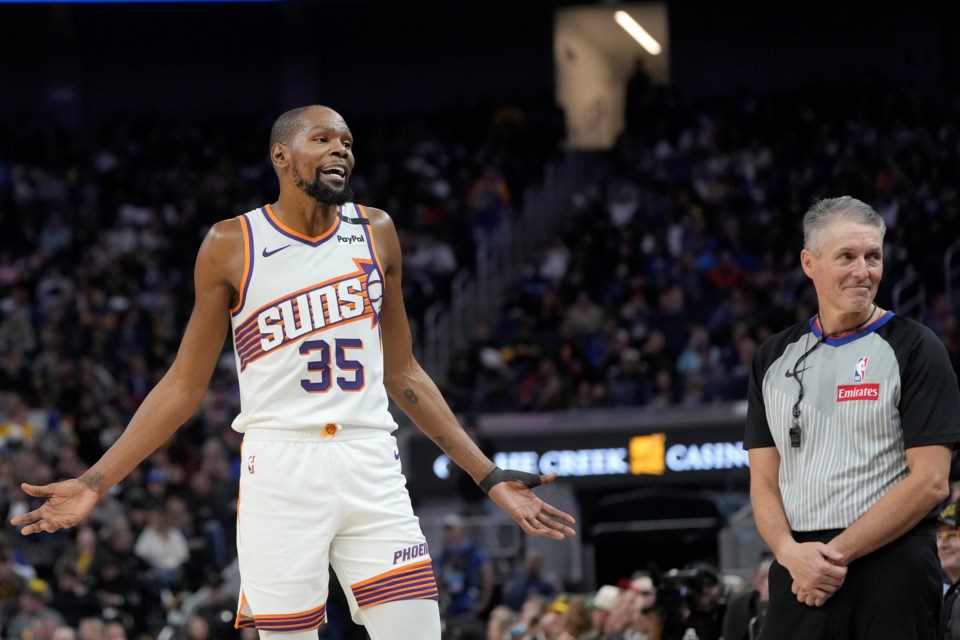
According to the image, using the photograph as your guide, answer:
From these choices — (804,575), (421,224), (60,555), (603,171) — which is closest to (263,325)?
(804,575)

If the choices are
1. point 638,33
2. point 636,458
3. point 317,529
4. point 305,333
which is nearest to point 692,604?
point 317,529

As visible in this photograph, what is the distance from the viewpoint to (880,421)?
4574mm

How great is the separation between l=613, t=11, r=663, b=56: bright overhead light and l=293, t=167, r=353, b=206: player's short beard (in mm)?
22017

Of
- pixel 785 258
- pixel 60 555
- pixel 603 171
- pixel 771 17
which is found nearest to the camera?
pixel 60 555

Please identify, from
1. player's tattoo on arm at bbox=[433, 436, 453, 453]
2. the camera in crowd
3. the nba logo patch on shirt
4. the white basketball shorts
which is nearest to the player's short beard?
the white basketball shorts

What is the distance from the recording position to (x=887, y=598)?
14.9 ft

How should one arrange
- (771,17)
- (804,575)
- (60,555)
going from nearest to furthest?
(804,575)
(60,555)
(771,17)

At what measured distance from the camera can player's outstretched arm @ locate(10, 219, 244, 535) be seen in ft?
16.1

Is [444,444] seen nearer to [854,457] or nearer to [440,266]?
[854,457]

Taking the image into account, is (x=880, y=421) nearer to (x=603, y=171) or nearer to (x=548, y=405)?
(x=548, y=405)

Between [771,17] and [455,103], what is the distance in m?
5.52

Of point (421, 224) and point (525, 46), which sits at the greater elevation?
point (525, 46)

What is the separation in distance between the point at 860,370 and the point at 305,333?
1.72 m

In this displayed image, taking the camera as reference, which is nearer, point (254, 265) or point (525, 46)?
point (254, 265)
